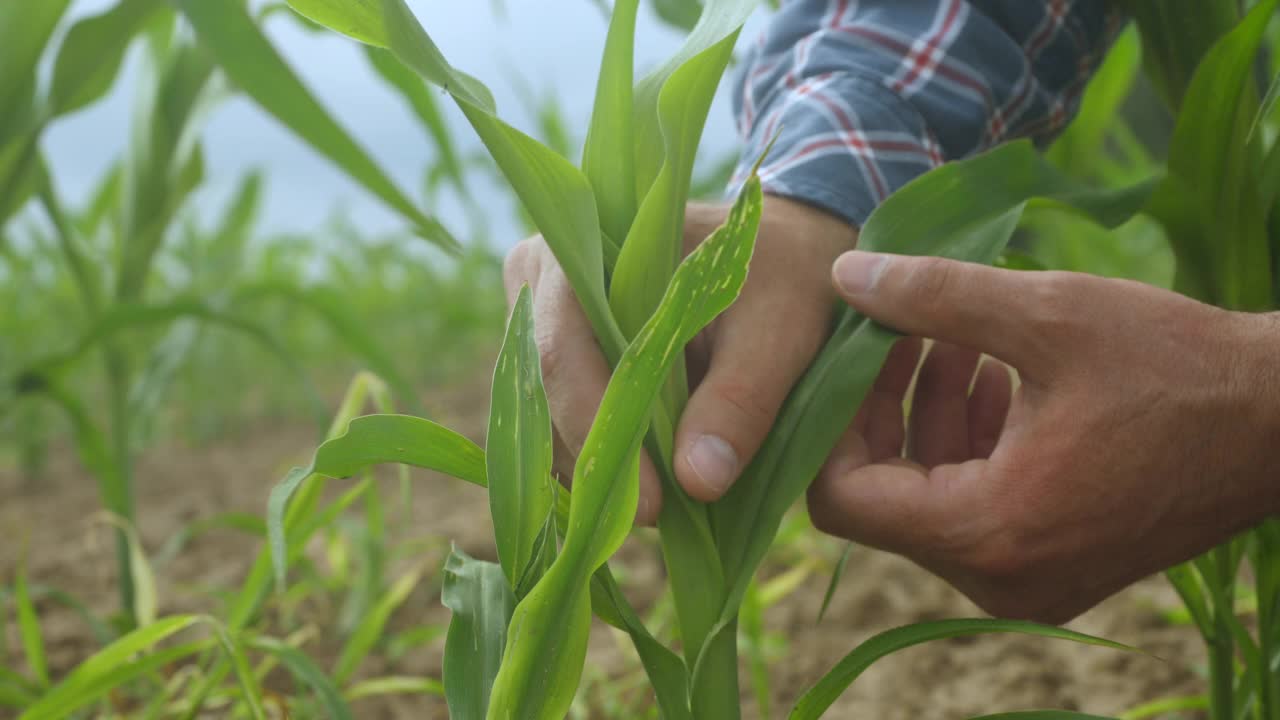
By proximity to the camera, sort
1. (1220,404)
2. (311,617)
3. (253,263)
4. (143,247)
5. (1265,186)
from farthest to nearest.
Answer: (253,263)
(311,617)
(143,247)
(1265,186)
(1220,404)

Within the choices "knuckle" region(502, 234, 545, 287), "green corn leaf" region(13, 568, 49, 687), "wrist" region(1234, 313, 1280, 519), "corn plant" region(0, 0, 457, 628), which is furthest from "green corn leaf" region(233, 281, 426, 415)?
"wrist" region(1234, 313, 1280, 519)

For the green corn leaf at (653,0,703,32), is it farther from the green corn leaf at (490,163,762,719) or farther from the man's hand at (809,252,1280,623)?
the green corn leaf at (490,163,762,719)

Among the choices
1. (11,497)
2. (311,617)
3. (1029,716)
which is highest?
(1029,716)

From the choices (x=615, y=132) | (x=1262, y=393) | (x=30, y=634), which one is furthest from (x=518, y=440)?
(x=30, y=634)

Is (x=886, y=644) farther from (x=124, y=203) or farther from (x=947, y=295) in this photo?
(x=124, y=203)

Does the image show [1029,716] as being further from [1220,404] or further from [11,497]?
[11,497]

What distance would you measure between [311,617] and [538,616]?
0.81 metres

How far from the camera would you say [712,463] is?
1.46 feet

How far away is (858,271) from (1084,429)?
14 centimetres

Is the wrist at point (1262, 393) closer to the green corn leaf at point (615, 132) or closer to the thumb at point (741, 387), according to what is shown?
the thumb at point (741, 387)

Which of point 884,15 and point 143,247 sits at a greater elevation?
point 884,15

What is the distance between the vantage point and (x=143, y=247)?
0.94m

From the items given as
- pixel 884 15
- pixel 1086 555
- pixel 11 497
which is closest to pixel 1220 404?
pixel 1086 555

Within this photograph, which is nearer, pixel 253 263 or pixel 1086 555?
pixel 1086 555
